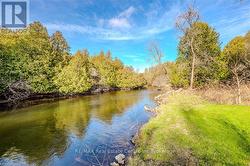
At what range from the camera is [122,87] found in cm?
9238

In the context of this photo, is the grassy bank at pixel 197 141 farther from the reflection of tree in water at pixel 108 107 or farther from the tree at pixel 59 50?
the tree at pixel 59 50

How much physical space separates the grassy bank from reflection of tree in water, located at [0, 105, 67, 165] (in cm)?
653

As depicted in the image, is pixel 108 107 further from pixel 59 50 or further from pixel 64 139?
pixel 59 50

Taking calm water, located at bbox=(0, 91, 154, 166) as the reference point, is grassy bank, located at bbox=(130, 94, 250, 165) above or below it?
above

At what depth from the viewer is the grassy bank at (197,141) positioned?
1001cm

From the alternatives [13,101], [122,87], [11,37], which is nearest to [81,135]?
[13,101]

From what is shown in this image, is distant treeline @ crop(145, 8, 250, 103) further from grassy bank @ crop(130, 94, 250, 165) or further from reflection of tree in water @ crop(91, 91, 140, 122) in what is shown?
grassy bank @ crop(130, 94, 250, 165)

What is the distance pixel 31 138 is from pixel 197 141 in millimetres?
13361

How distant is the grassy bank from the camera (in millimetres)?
10008

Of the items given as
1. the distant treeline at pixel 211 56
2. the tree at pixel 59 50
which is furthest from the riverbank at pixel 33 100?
the distant treeline at pixel 211 56

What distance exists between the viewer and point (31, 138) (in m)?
18.7

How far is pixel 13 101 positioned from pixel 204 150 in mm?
35631

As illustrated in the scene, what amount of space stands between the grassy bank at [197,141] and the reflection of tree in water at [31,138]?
6531mm

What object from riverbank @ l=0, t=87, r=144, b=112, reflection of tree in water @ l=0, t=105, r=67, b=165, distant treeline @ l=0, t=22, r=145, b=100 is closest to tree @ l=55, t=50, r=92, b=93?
distant treeline @ l=0, t=22, r=145, b=100
